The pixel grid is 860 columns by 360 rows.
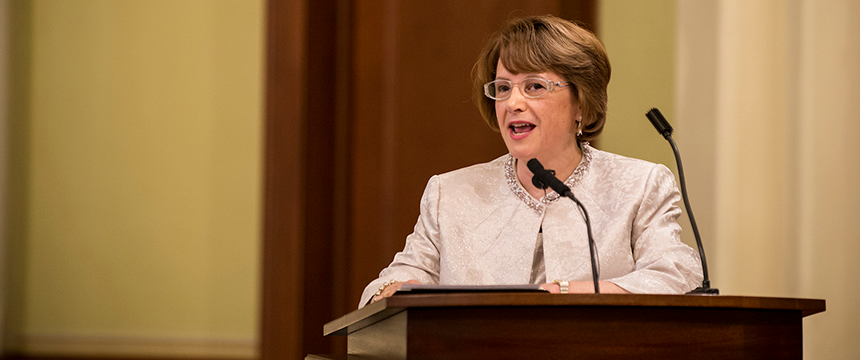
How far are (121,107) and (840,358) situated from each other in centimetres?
363

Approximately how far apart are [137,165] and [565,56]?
2.92m

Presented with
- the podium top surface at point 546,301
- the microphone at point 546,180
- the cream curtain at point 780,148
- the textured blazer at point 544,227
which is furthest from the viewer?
the cream curtain at point 780,148

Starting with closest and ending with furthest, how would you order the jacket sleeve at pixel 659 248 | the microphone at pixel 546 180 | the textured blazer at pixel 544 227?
the microphone at pixel 546 180, the jacket sleeve at pixel 659 248, the textured blazer at pixel 544 227

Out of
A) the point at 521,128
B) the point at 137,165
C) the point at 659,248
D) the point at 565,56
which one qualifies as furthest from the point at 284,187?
the point at 659,248

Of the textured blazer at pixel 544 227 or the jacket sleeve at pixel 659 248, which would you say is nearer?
the jacket sleeve at pixel 659 248

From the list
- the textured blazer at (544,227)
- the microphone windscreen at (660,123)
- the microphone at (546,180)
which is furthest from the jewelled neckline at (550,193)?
the microphone at (546,180)

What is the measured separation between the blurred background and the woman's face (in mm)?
1226

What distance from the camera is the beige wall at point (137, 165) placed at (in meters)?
4.08

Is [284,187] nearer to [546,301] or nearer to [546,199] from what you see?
[546,199]

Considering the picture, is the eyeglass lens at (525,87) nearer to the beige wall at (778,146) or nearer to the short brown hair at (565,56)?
the short brown hair at (565,56)

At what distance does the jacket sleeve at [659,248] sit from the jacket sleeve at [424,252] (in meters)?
0.54

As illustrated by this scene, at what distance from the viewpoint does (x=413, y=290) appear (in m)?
1.25

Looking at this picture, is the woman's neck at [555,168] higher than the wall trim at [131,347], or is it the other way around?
the woman's neck at [555,168]

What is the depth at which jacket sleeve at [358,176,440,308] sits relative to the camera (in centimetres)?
205
